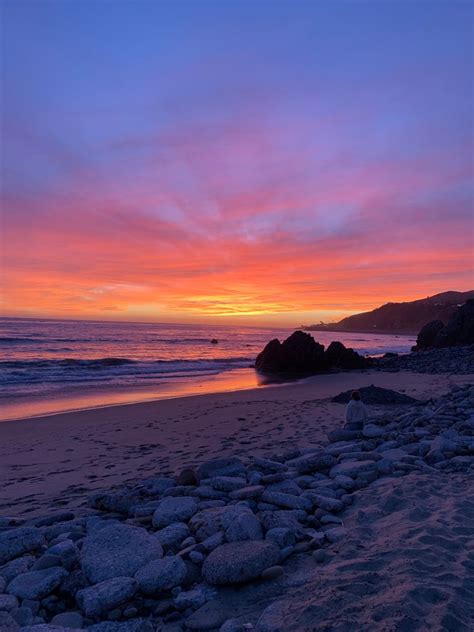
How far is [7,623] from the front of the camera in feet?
9.05

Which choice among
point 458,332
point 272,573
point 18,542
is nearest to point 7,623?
point 18,542

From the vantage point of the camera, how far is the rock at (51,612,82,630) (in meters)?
2.93

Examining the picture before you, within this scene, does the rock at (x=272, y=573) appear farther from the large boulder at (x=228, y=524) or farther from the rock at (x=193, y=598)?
the large boulder at (x=228, y=524)

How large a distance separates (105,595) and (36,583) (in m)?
0.65

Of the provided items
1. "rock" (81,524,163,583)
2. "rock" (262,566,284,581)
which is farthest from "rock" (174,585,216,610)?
"rock" (81,524,163,583)

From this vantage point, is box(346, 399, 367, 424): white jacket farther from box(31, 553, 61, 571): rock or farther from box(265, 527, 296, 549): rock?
box(31, 553, 61, 571): rock

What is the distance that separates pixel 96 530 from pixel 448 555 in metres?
3.18

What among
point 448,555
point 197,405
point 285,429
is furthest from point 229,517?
point 197,405

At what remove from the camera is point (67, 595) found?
10.8ft

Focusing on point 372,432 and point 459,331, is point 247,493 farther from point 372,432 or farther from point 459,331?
point 459,331

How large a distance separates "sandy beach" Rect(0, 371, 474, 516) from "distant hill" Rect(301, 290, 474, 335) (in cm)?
9011

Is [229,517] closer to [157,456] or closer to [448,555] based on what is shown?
[448,555]

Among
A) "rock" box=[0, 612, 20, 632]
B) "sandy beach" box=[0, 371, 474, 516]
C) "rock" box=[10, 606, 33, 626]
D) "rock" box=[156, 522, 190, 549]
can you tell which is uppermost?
"rock" box=[0, 612, 20, 632]

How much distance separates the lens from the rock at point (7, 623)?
270cm
